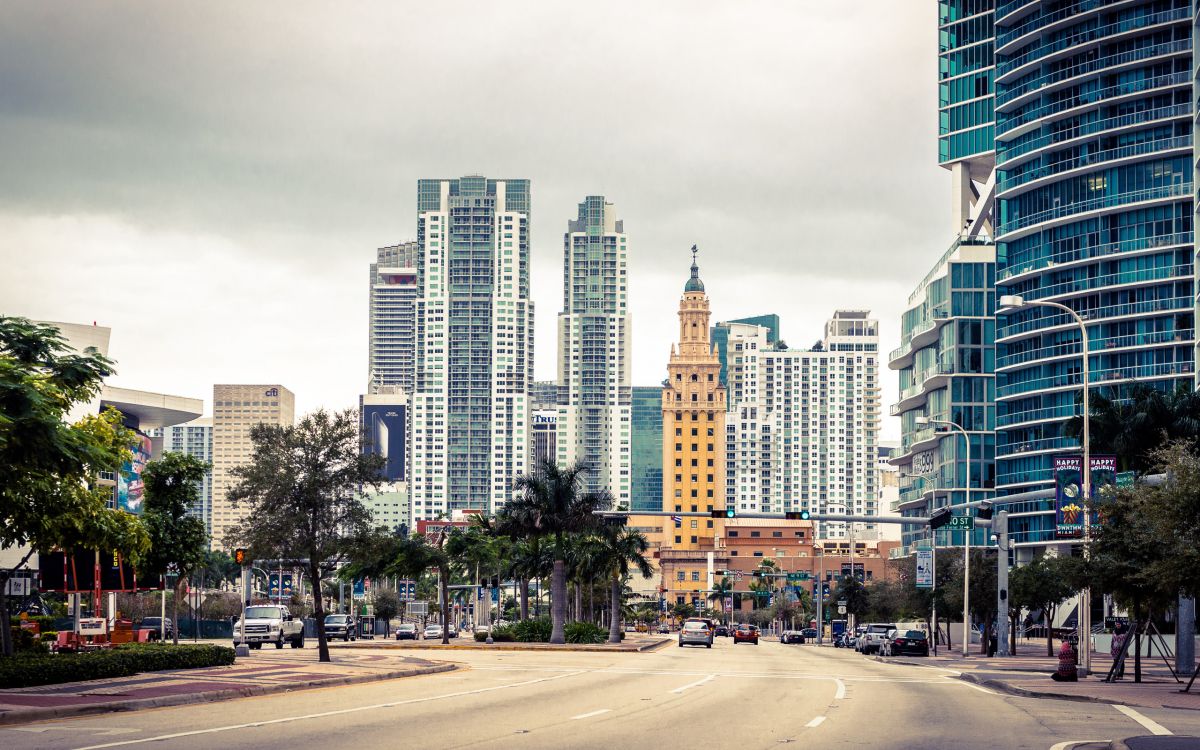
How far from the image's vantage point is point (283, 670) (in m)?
38.7

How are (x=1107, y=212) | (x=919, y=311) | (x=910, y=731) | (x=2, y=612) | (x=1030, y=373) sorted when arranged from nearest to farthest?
(x=910, y=731), (x=2, y=612), (x=1107, y=212), (x=1030, y=373), (x=919, y=311)

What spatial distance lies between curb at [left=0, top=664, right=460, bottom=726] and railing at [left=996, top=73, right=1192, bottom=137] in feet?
337

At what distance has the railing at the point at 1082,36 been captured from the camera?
395 ft

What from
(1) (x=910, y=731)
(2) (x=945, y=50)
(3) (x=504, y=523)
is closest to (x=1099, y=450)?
(3) (x=504, y=523)

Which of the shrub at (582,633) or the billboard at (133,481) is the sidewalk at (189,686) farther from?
the billboard at (133,481)

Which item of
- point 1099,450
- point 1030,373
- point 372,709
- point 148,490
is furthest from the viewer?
point 1030,373

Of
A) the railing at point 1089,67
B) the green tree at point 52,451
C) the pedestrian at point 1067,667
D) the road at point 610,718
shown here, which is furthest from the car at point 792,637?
the green tree at point 52,451

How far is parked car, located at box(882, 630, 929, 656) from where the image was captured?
73750 millimetres

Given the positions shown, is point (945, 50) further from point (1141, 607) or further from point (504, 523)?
point (1141, 607)

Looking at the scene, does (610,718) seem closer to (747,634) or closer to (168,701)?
(168,701)

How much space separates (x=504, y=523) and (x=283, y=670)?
40.1 meters

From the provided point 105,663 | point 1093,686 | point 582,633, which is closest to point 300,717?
point 105,663

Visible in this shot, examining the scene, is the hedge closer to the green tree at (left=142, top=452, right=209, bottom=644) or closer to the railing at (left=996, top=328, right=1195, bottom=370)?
the green tree at (left=142, top=452, right=209, bottom=644)

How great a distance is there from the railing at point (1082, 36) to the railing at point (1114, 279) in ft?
66.2
